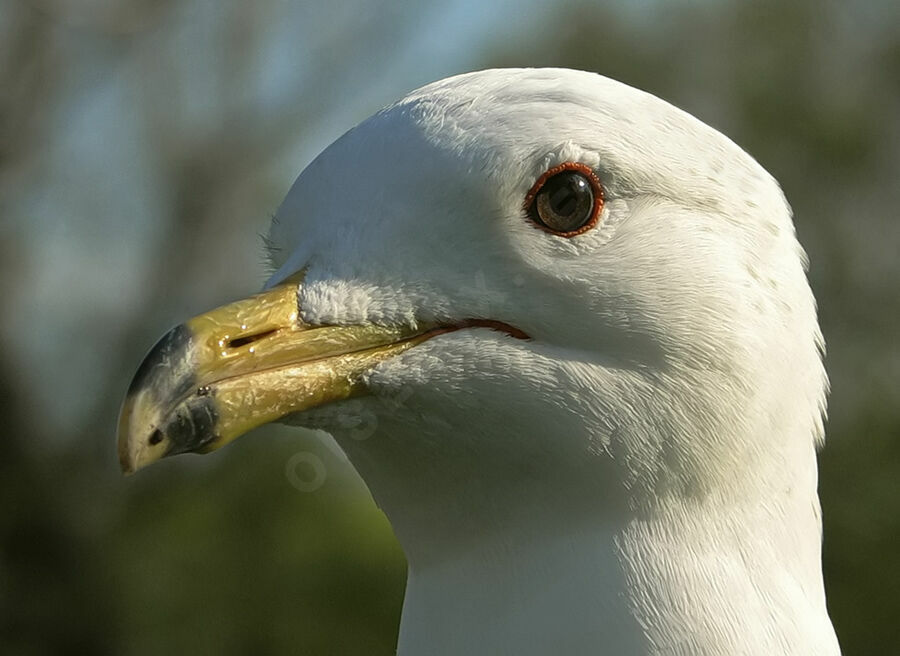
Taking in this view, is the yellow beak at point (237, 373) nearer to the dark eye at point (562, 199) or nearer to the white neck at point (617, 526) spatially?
the white neck at point (617, 526)

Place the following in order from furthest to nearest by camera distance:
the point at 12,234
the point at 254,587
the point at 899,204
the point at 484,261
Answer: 1. the point at 899,204
2. the point at 254,587
3. the point at 12,234
4. the point at 484,261

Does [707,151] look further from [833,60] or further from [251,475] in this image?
[833,60]

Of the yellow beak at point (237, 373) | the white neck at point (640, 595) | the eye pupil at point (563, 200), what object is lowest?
the white neck at point (640, 595)

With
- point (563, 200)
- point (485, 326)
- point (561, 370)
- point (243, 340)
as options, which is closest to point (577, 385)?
point (561, 370)

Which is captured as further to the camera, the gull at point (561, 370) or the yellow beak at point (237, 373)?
the gull at point (561, 370)

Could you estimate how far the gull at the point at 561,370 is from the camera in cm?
265

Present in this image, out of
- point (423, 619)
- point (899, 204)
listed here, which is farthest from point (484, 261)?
point (899, 204)

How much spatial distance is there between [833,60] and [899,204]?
2.78m

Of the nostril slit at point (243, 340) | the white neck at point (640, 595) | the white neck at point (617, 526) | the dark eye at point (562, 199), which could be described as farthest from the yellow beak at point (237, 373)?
the white neck at point (640, 595)

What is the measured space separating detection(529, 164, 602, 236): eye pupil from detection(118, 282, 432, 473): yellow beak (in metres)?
0.37

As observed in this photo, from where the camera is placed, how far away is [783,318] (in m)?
2.79

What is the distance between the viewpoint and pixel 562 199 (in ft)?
8.86

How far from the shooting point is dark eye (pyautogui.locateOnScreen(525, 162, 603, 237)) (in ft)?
8.87

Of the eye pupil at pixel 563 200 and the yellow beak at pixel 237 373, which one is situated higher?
the eye pupil at pixel 563 200
